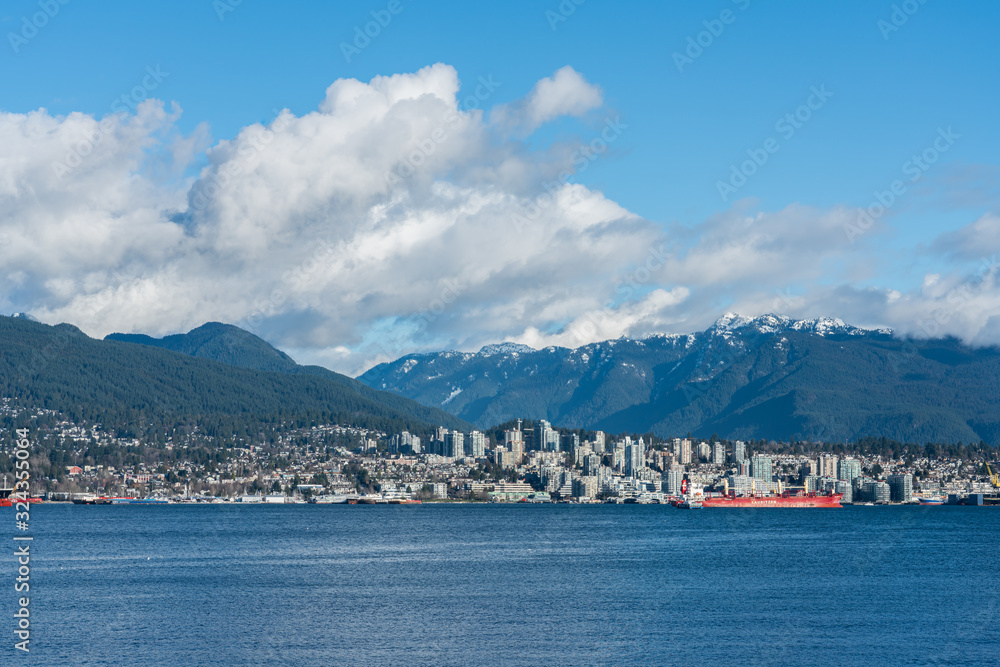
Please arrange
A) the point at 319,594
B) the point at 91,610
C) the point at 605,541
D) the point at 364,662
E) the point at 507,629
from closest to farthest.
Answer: the point at 364,662
the point at 507,629
the point at 91,610
the point at 319,594
the point at 605,541

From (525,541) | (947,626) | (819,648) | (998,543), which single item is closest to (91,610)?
(819,648)

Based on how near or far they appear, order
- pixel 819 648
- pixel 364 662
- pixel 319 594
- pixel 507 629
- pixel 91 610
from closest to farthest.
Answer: pixel 364 662 → pixel 819 648 → pixel 507 629 → pixel 91 610 → pixel 319 594

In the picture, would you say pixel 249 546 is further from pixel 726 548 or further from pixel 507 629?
pixel 507 629

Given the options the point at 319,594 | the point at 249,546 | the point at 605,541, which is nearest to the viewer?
the point at 319,594

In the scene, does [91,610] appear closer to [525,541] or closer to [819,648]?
[819,648]

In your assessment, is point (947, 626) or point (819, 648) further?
point (947, 626)

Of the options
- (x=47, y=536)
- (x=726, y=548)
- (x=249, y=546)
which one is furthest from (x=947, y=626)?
(x=47, y=536)
